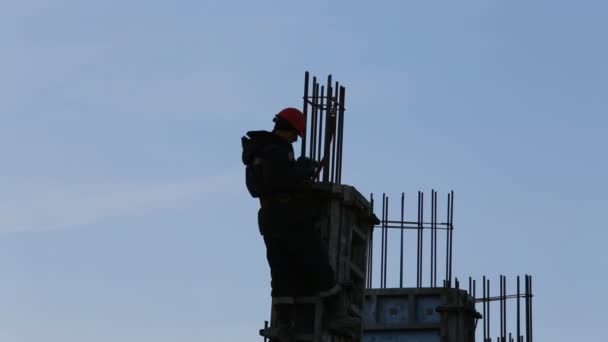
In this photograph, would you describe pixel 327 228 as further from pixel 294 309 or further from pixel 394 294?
pixel 394 294

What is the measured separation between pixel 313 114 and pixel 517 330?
11873 mm

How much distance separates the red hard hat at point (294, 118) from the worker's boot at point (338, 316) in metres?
1.55

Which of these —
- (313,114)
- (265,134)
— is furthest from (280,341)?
(313,114)

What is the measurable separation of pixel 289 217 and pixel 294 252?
0.33m

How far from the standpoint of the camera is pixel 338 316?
11672 millimetres

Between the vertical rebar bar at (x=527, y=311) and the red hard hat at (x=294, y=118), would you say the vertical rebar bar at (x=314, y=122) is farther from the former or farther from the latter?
the vertical rebar bar at (x=527, y=311)

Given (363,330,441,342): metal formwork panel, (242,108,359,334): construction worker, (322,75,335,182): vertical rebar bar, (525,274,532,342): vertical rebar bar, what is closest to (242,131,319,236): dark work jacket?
(242,108,359,334): construction worker

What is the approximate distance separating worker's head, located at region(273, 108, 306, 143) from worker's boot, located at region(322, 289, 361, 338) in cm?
150

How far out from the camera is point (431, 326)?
2020cm

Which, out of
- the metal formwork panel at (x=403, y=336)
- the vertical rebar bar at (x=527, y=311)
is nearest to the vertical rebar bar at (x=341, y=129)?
the metal formwork panel at (x=403, y=336)

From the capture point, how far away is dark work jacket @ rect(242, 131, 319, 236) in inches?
457

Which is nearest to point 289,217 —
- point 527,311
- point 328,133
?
point 328,133

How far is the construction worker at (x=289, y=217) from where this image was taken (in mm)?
11609

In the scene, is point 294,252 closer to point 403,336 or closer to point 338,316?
point 338,316
